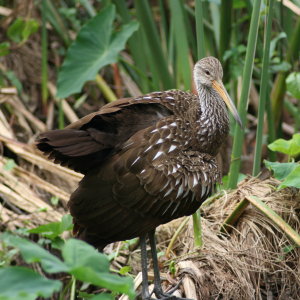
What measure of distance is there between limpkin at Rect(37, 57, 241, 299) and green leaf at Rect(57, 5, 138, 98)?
1.63 meters

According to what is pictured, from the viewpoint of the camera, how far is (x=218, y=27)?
239 inches

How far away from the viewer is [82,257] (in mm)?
2164

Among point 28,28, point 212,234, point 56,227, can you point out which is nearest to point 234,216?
point 212,234

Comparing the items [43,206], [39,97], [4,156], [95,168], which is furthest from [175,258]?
[39,97]

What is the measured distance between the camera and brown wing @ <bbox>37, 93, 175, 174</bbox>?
11.8 feet

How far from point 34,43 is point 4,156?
190 cm

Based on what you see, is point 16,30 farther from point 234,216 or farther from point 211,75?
point 234,216

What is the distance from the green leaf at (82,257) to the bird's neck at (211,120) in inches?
76.7

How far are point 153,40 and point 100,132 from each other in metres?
2.09

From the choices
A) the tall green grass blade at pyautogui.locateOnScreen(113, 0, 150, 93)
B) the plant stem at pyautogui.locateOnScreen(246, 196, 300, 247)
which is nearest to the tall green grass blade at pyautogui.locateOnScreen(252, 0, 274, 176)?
the plant stem at pyautogui.locateOnScreen(246, 196, 300, 247)

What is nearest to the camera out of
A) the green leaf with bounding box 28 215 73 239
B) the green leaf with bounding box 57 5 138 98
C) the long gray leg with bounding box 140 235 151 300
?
the long gray leg with bounding box 140 235 151 300

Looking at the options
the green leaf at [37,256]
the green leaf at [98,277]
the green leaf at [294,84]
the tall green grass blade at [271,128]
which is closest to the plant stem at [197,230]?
the green leaf at [294,84]

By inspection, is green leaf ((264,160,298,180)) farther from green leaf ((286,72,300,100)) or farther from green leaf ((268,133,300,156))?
green leaf ((286,72,300,100))

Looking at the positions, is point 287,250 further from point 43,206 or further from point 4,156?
point 4,156
